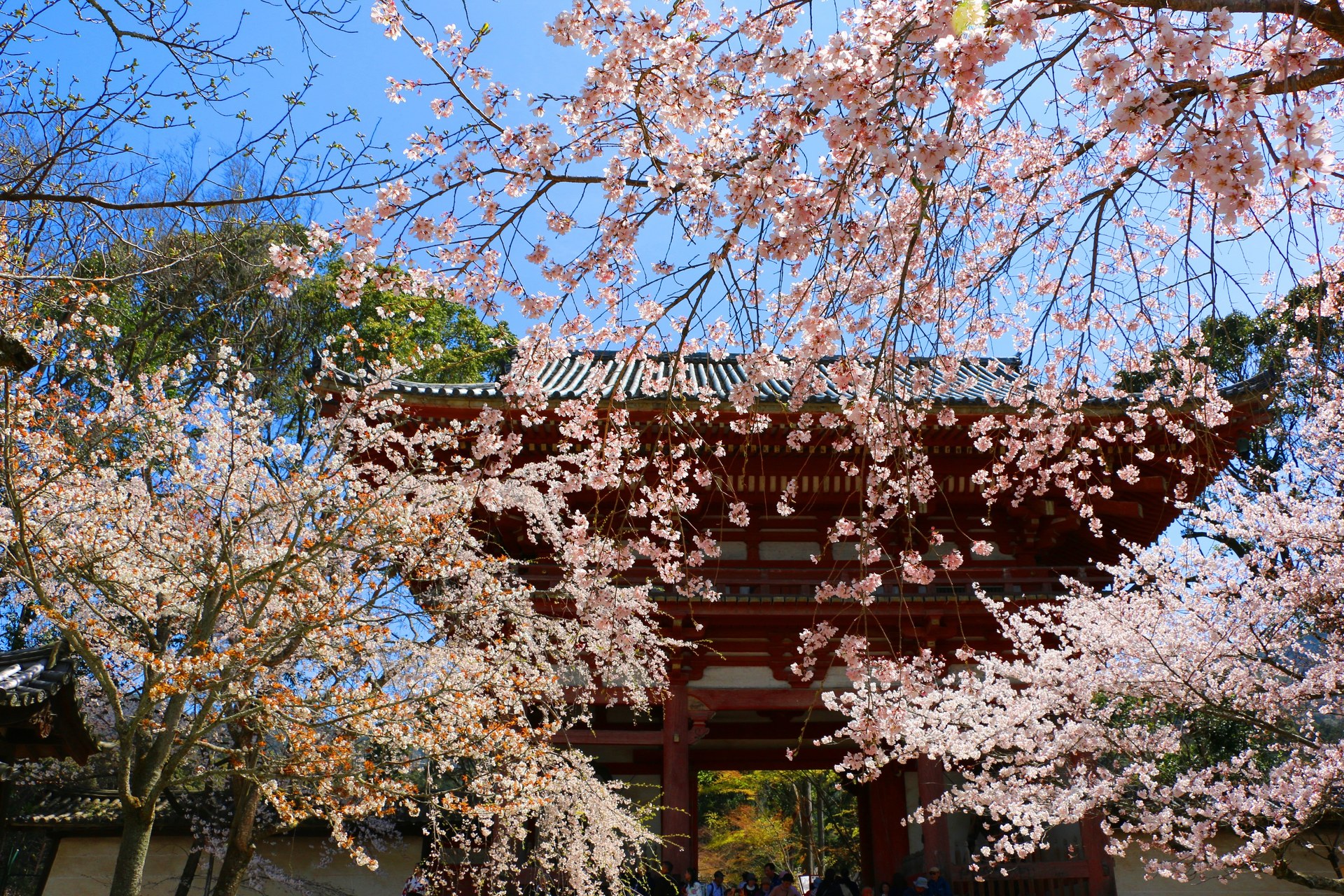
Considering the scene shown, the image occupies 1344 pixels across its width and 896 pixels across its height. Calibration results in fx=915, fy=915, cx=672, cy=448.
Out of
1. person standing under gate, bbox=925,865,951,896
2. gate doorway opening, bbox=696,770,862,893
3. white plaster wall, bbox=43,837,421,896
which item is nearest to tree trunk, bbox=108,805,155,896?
white plaster wall, bbox=43,837,421,896

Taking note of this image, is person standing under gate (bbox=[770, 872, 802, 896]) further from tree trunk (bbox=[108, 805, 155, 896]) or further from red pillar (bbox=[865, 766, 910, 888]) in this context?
tree trunk (bbox=[108, 805, 155, 896])

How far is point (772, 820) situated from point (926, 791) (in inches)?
641

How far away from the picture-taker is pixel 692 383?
595 centimetres

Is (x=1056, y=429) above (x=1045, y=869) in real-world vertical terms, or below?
above

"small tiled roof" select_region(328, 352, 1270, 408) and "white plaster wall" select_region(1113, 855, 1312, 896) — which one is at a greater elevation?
"small tiled roof" select_region(328, 352, 1270, 408)

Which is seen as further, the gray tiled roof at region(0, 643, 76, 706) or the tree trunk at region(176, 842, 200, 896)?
the tree trunk at region(176, 842, 200, 896)

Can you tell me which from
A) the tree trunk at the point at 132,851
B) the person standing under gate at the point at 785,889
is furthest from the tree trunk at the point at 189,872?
the person standing under gate at the point at 785,889

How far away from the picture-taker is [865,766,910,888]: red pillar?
10352 millimetres

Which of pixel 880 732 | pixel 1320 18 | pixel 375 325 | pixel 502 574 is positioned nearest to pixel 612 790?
pixel 502 574

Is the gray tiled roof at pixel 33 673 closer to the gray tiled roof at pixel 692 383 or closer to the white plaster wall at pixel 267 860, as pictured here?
the gray tiled roof at pixel 692 383

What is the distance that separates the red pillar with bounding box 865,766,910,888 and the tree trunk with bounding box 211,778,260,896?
21.7ft

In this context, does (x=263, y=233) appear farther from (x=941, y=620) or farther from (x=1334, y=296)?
(x=1334, y=296)

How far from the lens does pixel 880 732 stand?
4793 millimetres

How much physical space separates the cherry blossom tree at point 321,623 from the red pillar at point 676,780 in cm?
35
